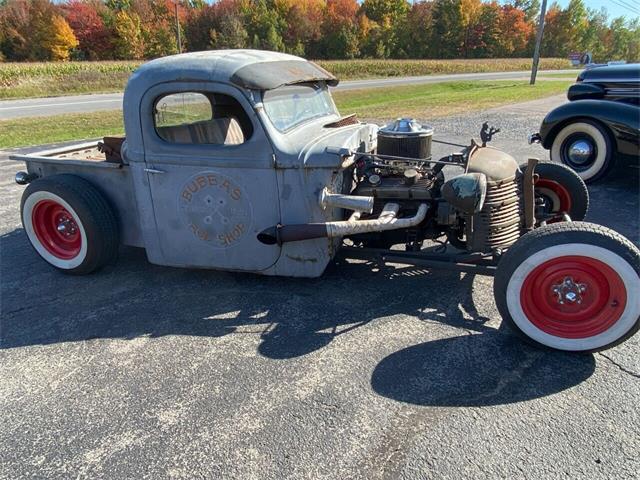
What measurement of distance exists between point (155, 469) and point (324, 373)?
104cm

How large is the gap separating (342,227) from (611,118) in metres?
4.94

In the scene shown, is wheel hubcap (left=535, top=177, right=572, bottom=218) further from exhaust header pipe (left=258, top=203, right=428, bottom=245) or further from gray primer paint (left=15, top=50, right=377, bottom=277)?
gray primer paint (left=15, top=50, right=377, bottom=277)

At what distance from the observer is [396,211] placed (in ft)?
11.4

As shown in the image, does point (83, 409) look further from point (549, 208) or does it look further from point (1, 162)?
point (1, 162)

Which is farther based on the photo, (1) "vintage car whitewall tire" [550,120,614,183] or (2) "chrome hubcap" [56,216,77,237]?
(1) "vintage car whitewall tire" [550,120,614,183]

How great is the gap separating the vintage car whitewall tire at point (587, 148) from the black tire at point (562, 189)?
2764mm

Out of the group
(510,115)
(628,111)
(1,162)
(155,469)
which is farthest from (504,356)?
(510,115)

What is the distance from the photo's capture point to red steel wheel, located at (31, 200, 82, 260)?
427 cm

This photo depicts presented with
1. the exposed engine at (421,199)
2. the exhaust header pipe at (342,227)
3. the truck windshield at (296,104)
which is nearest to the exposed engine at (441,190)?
the exposed engine at (421,199)

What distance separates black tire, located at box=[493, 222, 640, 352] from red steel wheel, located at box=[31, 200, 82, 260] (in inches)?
141

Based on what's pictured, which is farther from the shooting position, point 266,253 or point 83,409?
point 266,253

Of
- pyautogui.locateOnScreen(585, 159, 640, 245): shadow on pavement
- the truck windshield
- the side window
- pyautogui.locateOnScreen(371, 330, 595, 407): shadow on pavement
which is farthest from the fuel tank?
pyautogui.locateOnScreen(585, 159, 640, 245): shadow on pavement

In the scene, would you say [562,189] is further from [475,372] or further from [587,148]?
[587,148]

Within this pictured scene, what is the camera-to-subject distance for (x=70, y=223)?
429cm
